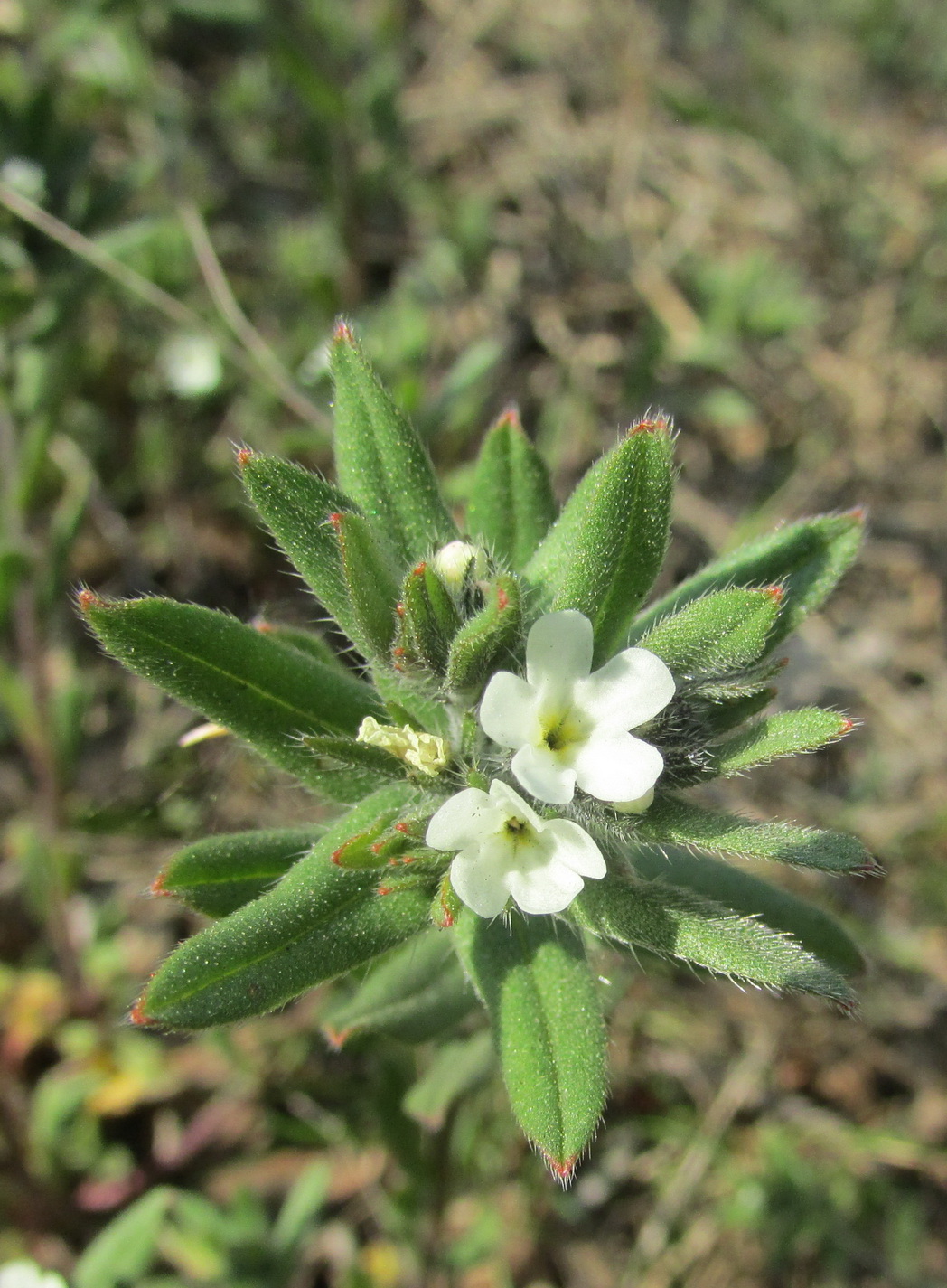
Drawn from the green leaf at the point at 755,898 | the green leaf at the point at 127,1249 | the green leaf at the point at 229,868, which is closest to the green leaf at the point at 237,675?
the green leaf at the point at 229,868

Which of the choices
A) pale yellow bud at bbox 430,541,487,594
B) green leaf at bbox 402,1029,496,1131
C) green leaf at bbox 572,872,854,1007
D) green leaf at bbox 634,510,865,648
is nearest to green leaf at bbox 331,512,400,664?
pale yellow bud at bbox 430,541,487,594

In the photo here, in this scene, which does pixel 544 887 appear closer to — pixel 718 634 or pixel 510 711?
pixel 510 711

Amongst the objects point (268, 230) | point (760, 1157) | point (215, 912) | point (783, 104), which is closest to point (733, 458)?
point (783, 104)

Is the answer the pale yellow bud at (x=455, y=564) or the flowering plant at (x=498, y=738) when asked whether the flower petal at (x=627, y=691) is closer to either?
the flowering plant at (x=498, y=738)

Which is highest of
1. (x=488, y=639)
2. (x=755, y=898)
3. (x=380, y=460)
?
(x=380, y=460)

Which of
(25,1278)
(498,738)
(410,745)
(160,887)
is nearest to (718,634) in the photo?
(498,738)

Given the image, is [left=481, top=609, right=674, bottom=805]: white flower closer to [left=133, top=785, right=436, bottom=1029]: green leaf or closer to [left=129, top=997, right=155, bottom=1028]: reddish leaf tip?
[left=133, top=785, right=436, bottom=1029]: green leaf
